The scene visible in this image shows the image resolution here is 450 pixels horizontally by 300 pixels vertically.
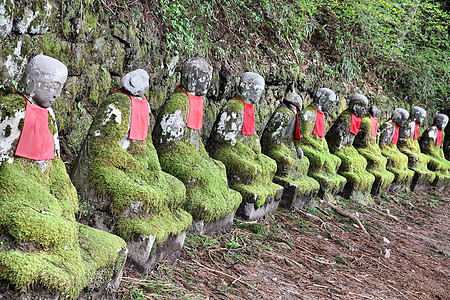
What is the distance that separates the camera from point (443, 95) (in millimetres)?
14211

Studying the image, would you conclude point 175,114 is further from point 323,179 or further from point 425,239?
point 425,239

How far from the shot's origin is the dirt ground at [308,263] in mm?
3663

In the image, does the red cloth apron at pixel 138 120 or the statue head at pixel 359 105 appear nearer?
the red cloth apron at pixel 138 120

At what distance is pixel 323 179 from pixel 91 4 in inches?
171

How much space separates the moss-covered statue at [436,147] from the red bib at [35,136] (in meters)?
10.4

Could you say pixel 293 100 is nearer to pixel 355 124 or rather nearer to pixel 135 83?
pixel 355 124

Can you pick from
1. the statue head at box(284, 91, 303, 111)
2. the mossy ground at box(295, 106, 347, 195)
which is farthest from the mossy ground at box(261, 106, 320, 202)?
the mossy ground at box(295, 106, 347, 195)

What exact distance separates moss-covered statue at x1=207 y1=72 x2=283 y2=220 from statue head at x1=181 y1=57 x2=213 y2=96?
0.86 m

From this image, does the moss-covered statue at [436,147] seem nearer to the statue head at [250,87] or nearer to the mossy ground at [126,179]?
the statue head at [250,87]

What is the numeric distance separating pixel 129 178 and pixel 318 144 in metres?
4.32

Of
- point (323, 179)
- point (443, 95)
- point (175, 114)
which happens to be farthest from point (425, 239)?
point (443, 95)

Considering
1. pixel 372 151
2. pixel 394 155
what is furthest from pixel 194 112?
pixel 394 155

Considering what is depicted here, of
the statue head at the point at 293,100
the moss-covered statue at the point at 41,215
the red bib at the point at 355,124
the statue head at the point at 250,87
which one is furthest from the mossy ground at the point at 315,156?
the moss-covered statue at the point at 41,215

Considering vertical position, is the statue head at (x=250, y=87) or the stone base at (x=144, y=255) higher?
the statue head at (x=250, y=87)
